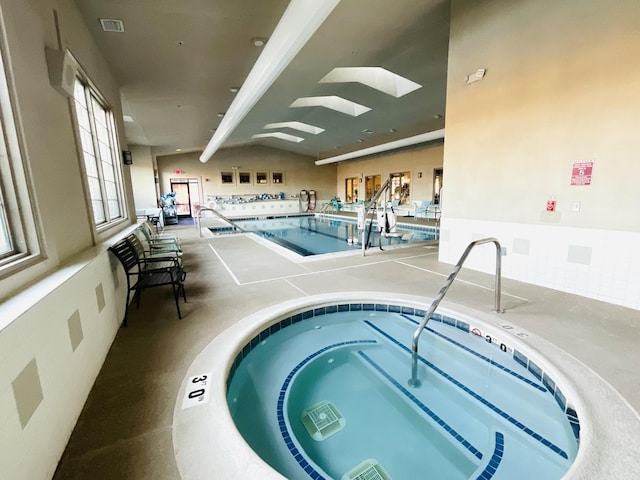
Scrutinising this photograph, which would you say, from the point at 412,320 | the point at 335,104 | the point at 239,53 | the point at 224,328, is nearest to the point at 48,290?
the point at 224,328

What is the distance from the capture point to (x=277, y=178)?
1537cm

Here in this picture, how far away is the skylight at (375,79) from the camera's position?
5.87 metres

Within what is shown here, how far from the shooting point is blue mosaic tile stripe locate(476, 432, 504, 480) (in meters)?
1.35

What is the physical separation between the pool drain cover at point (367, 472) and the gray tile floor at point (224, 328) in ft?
2.22

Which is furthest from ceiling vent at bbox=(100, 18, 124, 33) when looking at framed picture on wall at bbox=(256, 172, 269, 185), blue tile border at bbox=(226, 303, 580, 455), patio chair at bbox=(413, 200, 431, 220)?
framed picture on wall at bbox=(256, 172, 269, 185)

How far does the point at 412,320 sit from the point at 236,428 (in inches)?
74.8

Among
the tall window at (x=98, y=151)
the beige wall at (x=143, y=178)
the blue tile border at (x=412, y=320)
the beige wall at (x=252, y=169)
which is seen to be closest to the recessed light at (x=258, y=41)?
the tall window at (x=98, y=151)

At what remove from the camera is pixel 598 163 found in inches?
103

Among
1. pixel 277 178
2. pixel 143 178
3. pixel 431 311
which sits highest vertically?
pixel 277 178

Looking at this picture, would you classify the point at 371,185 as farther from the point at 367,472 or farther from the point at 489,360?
the point at 367,472

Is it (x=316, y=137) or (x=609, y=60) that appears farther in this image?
(x=316, y=137)

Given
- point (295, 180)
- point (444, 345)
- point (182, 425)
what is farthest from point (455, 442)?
point (295, 180)

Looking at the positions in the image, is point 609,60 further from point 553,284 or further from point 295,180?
point 295,180

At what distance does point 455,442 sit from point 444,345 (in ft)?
2.98
